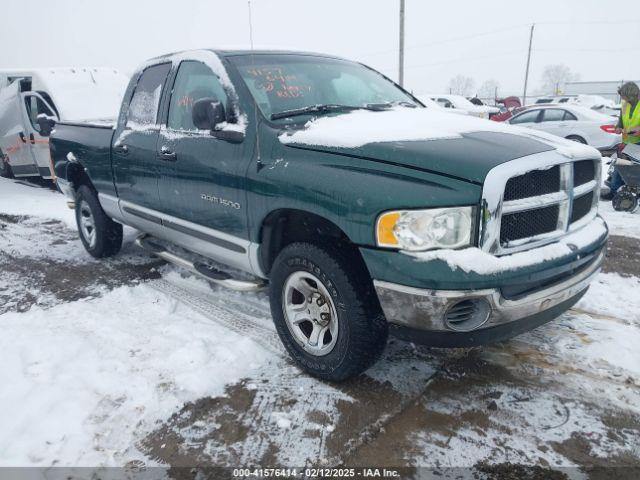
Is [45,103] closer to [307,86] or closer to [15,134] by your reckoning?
[15,134]

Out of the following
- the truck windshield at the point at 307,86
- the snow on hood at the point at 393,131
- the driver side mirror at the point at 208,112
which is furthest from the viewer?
the truck windshield at the point at 307,86

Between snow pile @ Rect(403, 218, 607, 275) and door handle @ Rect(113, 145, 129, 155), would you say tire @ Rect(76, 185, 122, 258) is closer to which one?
door handle @ Rect(113, 145, 129, 155)

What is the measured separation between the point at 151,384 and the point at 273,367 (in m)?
0.74

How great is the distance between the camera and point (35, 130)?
9102mm

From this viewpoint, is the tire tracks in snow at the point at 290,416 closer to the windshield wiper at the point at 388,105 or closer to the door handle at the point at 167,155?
the door handle at the point at 167,155

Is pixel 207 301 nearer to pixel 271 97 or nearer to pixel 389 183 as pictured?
pixel 271 97

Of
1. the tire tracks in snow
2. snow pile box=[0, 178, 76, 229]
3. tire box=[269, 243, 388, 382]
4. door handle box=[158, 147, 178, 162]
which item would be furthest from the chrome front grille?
snow pile box=[0, 178, 76, 229]

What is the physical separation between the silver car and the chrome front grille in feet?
28.5

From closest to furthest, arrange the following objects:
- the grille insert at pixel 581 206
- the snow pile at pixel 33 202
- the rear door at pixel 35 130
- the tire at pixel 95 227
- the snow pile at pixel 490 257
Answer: the snow pile at pixel 490 257, the grille insert at pixel 581 206, the tire at pixel 95 227, the snow pile at pixel 33 202, the rear door at pixel 35 130

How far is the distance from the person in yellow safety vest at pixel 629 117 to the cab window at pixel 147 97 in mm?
6237

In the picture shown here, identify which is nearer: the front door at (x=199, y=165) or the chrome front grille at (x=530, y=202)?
the chrome front grille at (x=530, y=202)

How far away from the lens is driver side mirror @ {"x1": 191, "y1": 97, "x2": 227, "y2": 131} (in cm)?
286

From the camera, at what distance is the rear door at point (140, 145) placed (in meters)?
3.76

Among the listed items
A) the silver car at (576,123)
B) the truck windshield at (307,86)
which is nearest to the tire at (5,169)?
the truck windshield at (307,86)
